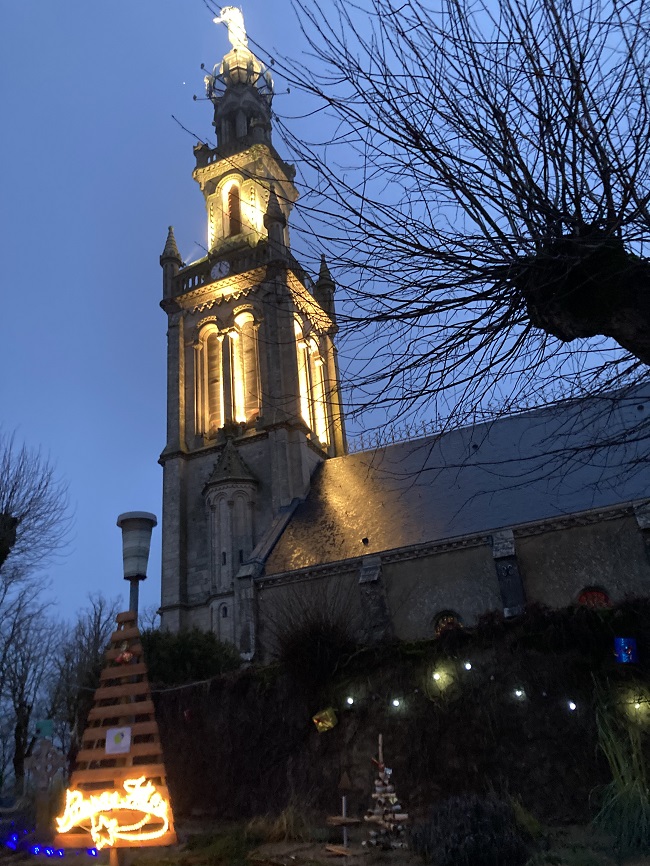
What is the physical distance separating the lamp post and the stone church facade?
5621mm

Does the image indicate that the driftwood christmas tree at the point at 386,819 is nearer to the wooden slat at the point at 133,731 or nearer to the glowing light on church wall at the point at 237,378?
the wooden slat at the point at 133,731

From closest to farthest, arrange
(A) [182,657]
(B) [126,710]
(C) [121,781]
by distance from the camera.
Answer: (C) [121,781]
(B) [126,710]
(A) [182,657]

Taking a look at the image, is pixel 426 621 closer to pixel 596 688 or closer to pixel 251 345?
pixel 596 688

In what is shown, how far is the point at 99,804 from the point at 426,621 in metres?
13.2

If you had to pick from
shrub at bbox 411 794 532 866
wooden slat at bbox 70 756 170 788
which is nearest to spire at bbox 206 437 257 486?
shrub at bbox 411 794 532 866

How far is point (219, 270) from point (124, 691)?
2570 centimetres

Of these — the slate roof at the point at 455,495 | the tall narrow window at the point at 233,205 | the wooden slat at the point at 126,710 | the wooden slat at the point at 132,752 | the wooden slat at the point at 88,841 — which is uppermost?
the tall narrow window at the point at 233,205

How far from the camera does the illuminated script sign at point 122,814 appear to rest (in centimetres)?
651

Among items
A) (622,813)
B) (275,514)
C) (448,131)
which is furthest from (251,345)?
(448,131)

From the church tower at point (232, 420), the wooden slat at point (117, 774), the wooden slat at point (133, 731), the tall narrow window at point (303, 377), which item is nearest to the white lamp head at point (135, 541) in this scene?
the wooden slat at point (133, 731)

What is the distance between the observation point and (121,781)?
22.2 feet

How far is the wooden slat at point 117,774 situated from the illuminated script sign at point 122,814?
2.8 inches

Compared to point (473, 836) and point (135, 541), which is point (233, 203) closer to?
point (135, 541)

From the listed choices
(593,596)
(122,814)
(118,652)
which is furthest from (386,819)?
(593,596)
